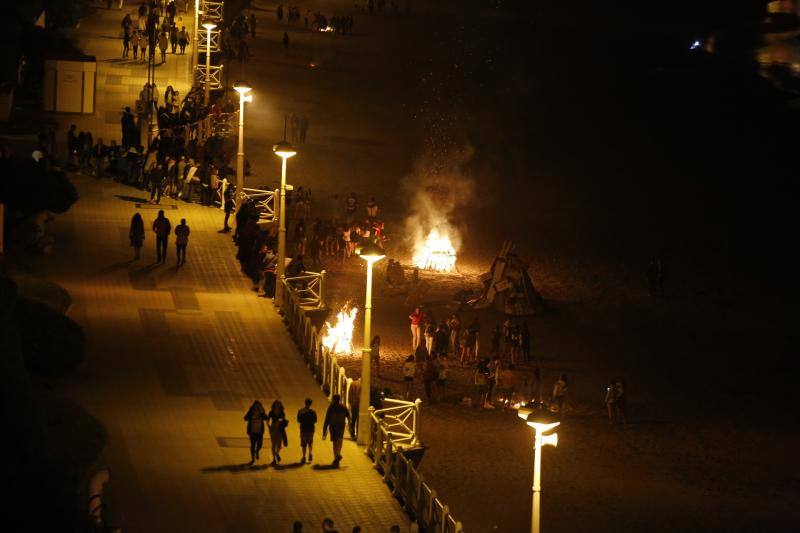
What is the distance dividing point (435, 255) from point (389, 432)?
2115cm

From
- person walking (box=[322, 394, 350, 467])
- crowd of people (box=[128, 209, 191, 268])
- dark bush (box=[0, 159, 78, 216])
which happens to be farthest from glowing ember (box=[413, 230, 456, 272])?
person walking (box=[322, 394, 350, 467])

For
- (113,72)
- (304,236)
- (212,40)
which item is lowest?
(304,236)

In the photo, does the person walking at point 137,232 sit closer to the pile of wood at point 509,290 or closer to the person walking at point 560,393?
the person walking at point 560,393

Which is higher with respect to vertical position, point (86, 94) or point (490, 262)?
point (86, 94)

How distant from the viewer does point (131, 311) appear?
114 feet

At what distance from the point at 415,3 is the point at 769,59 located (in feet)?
69.2

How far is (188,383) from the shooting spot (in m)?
30.7

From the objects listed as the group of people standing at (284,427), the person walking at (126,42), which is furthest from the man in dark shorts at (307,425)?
the person walking at (126,42)

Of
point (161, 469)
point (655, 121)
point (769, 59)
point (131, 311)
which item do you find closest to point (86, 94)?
point (131, 311)

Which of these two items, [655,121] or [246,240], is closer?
[246,240]

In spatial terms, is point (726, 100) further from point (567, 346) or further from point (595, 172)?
point (567, 346)

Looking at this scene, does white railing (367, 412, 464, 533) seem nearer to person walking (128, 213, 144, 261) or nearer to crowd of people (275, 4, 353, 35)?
person walking (128, 213, 144, 261)

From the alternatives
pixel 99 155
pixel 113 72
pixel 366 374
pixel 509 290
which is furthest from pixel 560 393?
pixel 113 72

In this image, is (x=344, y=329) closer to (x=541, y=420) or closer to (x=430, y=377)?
(x=430, y=377)
